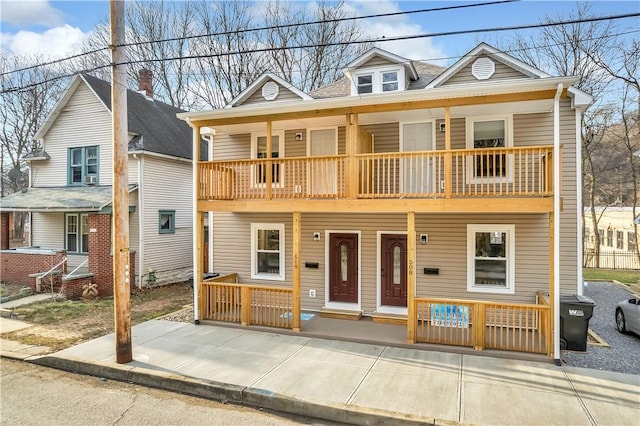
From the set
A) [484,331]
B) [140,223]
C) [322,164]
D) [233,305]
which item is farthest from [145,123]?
[484,331]

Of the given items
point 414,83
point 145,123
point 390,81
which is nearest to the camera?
point 390,81

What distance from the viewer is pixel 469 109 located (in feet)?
28.8

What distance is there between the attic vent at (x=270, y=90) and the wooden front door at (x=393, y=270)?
19.0 ft

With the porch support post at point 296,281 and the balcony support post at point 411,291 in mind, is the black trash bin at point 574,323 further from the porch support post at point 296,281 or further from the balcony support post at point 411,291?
the porch support post at point 296,281

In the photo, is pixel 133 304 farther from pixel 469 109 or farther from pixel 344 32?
pixel 344 32

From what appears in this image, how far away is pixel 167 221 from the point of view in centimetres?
1573

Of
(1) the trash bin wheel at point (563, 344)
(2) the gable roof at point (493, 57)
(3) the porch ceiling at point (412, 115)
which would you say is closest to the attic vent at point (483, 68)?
(2) the gable roof at point (493, 57)

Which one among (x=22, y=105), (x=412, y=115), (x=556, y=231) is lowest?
(x=556, y=231)

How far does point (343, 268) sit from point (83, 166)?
39.4 feet

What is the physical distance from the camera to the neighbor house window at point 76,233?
588 inches

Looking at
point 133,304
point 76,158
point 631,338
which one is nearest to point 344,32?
point 76,158

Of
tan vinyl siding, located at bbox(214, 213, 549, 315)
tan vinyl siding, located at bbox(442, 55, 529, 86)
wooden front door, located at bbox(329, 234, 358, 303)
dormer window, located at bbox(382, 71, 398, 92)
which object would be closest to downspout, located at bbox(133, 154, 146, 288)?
tan vinyl siding, located at bbox(214, 213, 549, 315)

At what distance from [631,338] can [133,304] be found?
45.4 feet

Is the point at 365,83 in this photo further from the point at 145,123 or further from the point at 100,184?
the point at 100,184
